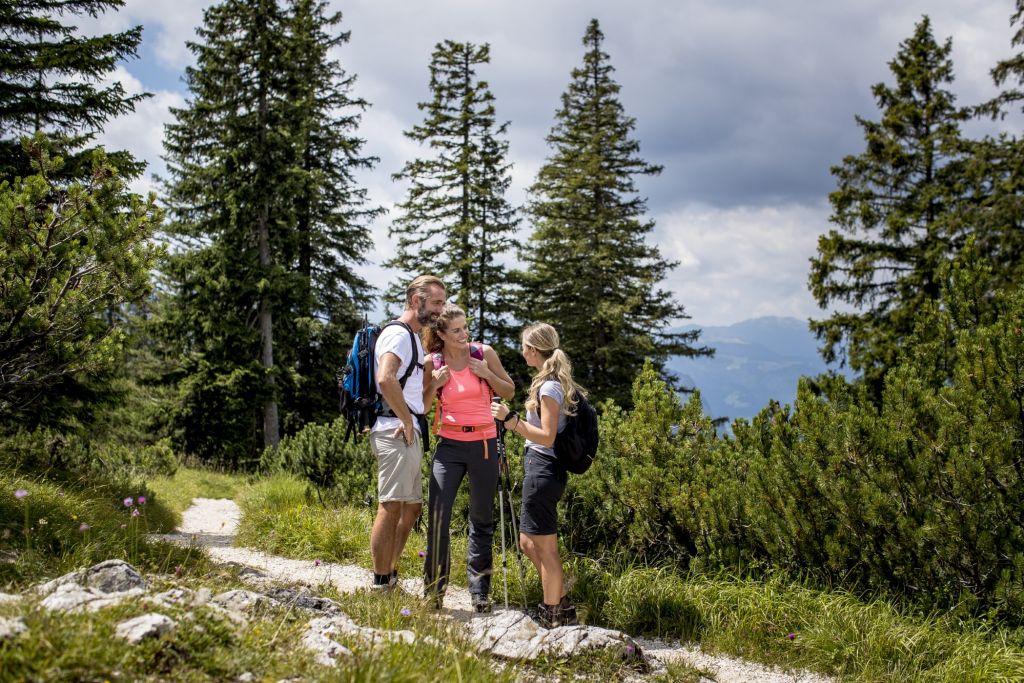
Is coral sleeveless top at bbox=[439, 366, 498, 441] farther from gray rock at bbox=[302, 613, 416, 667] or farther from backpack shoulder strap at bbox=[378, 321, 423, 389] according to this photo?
gray rock at bbox=[302, 613, 416, 667]

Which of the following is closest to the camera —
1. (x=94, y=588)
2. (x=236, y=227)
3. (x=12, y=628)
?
(x=12, y=628)

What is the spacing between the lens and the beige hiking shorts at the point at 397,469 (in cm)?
430

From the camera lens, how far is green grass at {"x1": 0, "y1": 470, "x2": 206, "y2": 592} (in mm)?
3670

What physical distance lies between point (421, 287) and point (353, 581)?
2787mm

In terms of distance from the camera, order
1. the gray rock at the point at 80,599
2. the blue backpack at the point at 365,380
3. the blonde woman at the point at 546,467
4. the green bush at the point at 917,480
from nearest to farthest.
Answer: the gray rock at the point at 80,599 < the green bush at the point at 917,480 < the blonde woman at the point at 546,467 < the blue backpack at the point at 365,380

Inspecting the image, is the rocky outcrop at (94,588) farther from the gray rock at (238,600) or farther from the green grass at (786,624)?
the green grass at (786,624)

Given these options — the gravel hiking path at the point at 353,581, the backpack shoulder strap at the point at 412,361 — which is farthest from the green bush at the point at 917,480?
the backpack shoulder strap at the point at 412,361

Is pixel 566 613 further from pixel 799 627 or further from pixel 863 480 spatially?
pixel 863 480

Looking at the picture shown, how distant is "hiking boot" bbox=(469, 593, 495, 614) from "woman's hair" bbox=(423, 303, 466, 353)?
67.2 inches

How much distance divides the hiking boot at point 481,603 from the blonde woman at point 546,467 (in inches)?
15.0

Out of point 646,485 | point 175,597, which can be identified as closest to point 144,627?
point 175,597

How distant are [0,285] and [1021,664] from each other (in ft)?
23.2

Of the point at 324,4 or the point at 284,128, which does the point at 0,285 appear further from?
the point at 324,4

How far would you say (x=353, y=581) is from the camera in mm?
5559
